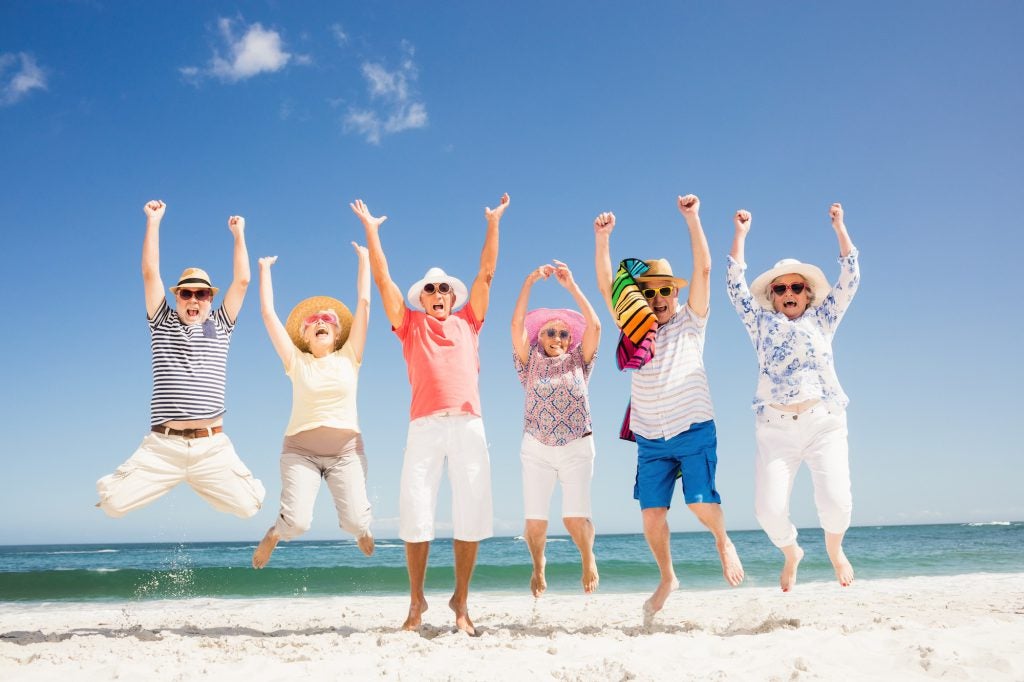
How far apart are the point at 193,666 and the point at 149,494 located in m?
1.42

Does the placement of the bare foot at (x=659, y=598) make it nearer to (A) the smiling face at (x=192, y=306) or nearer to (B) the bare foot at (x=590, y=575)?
(B) the bare foot at (x=590, y=575)

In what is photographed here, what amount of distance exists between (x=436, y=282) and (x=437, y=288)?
0.06m

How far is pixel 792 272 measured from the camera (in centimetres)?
596

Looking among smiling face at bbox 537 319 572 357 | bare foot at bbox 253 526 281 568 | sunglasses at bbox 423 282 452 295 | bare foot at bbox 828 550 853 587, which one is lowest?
bare foot at bbox 828 550 853 587

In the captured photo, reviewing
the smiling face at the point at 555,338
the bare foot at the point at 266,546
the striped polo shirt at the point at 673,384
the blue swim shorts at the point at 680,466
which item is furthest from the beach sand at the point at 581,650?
the smiling face at the point at 555,338

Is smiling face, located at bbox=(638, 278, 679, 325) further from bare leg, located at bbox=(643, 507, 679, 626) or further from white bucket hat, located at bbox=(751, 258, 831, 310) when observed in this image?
bare leg, located at bbox=(643, 507, 679, 626)

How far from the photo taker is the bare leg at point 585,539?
641 centimetres

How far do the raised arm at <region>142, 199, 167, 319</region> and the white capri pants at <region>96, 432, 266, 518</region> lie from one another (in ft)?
3.70

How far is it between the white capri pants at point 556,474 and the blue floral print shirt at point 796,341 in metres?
1.60

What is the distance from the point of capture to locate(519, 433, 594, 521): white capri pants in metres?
6.36

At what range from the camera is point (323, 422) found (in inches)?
231

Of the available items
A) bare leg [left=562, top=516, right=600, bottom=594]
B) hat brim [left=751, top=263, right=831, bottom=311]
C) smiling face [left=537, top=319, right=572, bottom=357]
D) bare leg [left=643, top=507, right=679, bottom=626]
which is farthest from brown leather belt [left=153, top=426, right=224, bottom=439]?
hat brim [left=751, top=263, right=831, bottom=311]

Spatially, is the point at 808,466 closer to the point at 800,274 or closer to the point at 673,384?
the point at 673,384

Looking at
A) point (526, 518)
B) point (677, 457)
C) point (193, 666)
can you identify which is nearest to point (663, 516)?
point (677, 457)
